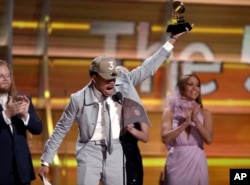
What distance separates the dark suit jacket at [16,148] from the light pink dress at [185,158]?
1.29 m

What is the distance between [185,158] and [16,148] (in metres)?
1.46

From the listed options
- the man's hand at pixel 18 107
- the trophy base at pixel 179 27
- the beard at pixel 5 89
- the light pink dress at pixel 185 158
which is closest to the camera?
the man's hand at pixel 18 107

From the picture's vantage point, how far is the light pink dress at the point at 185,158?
568 cm

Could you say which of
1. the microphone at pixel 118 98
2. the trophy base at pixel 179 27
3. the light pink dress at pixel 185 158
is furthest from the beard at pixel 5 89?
the light pink dress at pixel 185 158

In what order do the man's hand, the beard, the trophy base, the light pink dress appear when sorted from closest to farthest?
the man's hand, the beard, the trophy base, the light pink dress

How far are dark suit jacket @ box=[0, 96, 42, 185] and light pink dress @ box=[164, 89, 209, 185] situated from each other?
1291 millimetres

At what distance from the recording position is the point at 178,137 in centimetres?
573

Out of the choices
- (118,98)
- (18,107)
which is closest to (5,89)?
(18,107)

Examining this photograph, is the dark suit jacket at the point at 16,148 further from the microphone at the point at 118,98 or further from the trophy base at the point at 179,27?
the trophy base at the point at 179,27

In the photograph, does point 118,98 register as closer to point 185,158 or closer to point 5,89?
point 5,89

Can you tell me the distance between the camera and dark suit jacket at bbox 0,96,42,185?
4.70m

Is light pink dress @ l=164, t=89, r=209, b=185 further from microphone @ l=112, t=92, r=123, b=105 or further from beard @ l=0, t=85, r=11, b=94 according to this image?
beard @ l=0, t=85, r=11, b=94

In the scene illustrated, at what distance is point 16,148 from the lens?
4.73m

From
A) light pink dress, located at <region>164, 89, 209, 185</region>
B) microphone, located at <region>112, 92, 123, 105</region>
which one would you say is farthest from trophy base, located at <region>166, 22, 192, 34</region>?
light pink dress, located at <region>164, 89, 209, 185</region>
